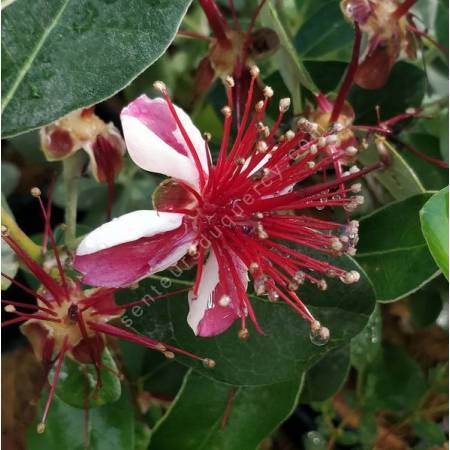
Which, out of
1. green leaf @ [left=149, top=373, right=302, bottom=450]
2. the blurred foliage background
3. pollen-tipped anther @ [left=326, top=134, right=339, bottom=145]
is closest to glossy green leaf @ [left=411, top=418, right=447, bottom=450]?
the blurred foliage background

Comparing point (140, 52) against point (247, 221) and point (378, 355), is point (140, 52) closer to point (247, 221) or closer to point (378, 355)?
point (247, 221)

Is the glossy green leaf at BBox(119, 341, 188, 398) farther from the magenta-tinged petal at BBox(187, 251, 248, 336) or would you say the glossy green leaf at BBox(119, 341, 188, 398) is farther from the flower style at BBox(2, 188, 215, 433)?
the magenta-tinged petal at BBox(187, 251, 248, 336)

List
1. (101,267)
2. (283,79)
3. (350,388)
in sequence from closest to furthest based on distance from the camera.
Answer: (101,267), (283,79), (350,388)

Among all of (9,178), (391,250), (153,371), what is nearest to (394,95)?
(391,250)

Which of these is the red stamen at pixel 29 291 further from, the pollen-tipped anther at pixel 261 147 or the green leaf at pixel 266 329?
the pollen-tipped anther at pixel 261 147

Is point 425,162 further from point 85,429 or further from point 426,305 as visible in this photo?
point 85,429

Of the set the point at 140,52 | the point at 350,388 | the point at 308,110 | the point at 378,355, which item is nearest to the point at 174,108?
the point at 140,52
